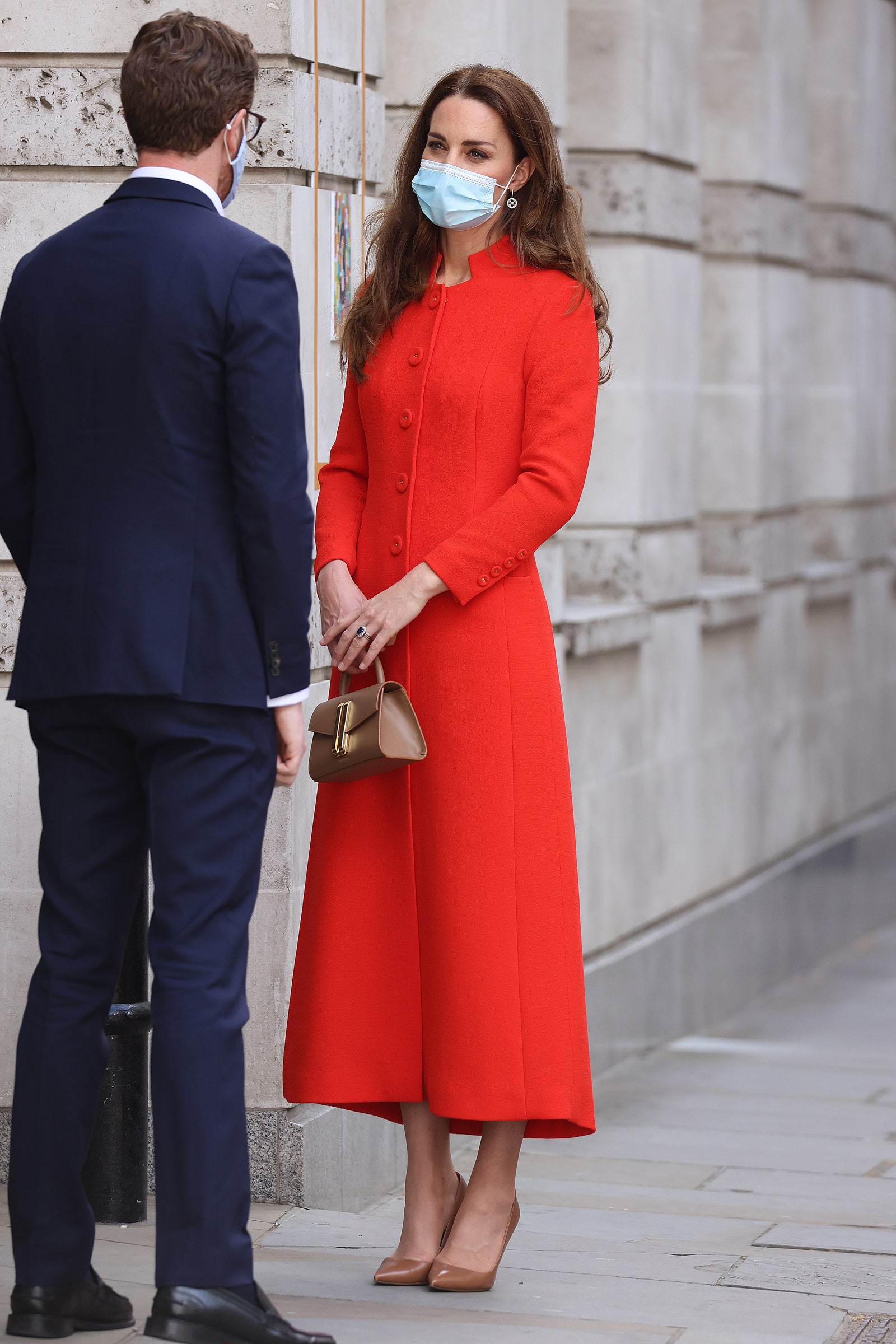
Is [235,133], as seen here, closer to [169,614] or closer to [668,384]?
[169,614]

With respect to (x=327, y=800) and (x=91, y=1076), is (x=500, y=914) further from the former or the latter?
(x=91, y=1076)

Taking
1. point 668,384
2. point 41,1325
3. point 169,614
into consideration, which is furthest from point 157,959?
point 668,384

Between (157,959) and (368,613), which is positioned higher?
(368,613)

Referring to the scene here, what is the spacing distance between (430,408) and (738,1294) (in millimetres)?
1823

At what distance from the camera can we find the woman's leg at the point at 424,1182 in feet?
A: 14.2

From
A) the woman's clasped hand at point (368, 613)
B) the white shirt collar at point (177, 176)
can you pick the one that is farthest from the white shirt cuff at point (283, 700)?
the white shirt collar at point (177, 176)

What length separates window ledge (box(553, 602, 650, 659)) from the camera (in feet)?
21.9

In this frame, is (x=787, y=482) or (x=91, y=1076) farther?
(x=787, y=482)

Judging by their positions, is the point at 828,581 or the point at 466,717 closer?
the point at 466,717

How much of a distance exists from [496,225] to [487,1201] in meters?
1.87

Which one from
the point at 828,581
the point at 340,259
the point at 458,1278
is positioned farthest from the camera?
the point at 828,581

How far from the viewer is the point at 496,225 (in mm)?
4344

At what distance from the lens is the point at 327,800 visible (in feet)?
14.2

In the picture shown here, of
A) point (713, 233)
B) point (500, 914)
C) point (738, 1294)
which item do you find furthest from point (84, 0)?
point (713, 233)
